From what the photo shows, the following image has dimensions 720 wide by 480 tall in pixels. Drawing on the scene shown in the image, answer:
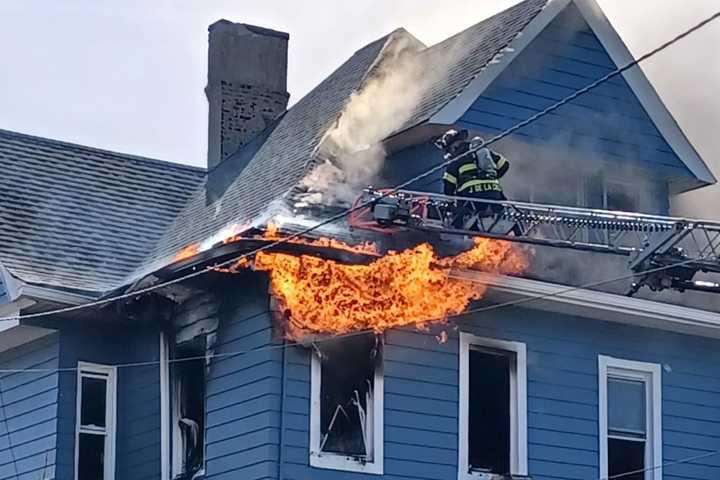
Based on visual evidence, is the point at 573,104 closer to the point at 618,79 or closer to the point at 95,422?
the point at 618,79

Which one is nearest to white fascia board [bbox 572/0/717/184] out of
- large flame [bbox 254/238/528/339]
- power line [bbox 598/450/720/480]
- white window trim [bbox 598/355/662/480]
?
white window trim [bbox 598/355/662/480]

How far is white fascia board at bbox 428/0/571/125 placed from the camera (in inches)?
704

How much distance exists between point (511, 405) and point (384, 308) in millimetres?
1875

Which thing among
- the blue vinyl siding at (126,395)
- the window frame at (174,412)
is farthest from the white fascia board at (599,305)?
the blue vinyl siding at (126,395)

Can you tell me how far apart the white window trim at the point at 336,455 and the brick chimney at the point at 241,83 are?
7449mm

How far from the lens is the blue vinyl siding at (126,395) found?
1812 centimetres

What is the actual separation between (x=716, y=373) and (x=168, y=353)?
6.19m

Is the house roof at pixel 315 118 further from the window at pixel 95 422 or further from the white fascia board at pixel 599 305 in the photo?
the white fascia board at pixel 599 305

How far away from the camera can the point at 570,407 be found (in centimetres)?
1784

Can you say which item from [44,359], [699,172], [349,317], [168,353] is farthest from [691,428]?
[44,359]

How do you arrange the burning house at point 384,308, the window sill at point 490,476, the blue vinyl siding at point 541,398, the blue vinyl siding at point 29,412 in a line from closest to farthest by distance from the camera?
the blue vinyl siding at point 541,398, the burning house at point 384,308, the window sill at point 490,476, the blue vinyl siding at point 29,412

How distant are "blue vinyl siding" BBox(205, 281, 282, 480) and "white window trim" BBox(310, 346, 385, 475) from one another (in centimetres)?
39

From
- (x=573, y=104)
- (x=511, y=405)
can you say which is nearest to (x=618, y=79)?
(x=573, y=104)

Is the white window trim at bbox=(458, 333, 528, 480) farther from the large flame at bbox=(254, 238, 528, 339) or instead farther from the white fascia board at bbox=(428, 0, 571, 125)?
the white fascia board at bbox=(428, 0, 571, 125)
